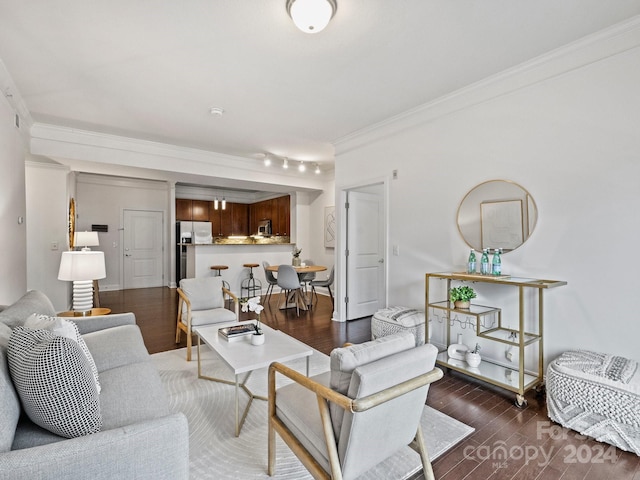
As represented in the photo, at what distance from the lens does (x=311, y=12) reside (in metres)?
1.91

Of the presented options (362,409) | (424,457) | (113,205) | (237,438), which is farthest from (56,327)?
(113,205)

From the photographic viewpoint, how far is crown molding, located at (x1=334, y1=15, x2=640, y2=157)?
89.0 inches

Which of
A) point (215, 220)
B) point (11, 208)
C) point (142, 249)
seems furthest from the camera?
point (215, 220)

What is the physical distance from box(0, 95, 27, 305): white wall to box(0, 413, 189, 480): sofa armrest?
2.69m

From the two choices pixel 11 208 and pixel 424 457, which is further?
pixel 11 208

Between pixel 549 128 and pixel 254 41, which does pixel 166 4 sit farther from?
pixel 549 128

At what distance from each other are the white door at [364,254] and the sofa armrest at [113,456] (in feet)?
12.4

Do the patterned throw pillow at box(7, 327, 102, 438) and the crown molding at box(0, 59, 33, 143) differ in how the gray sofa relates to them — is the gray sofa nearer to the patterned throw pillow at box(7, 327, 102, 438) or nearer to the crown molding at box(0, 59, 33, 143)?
the patterned throw pillow at box(7, 327, 102, 438)

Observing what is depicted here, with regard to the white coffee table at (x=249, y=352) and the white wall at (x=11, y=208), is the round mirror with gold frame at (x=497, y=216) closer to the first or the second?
the white coffee table at (x=249, y=352)

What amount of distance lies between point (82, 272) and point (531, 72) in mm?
4346

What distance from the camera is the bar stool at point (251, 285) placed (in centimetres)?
664

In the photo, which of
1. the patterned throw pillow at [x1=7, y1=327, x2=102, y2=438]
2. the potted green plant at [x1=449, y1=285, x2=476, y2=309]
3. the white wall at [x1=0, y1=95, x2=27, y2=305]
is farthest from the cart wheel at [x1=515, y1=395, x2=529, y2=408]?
the white wall at [x1=0, y1=95, x2=27, y2=305]

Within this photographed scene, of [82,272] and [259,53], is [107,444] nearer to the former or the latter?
[82,272]

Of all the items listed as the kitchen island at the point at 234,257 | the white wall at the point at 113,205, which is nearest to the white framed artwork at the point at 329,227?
the kitchen island at the point at 234,257
